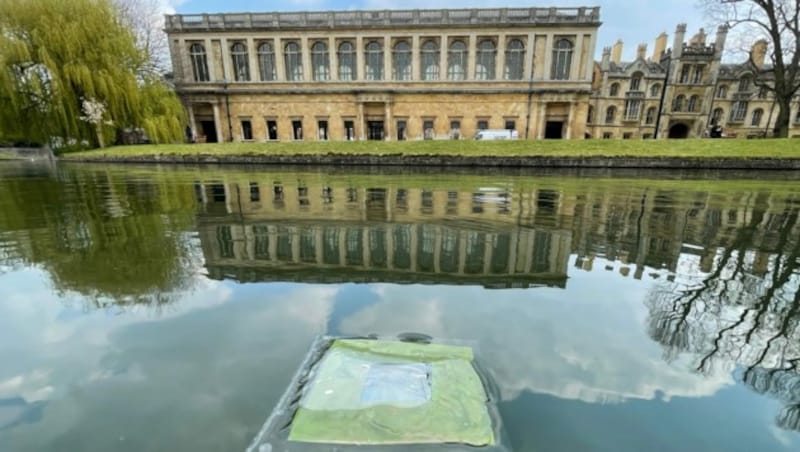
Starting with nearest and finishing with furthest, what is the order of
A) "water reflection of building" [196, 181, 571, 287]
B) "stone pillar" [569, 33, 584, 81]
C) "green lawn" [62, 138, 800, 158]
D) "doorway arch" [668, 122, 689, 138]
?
"water reflection of building" [196, 181, 571, 287]
"green lawn" [62, 138, 800, 158]
"stone pillar" [569, 33, 584, 81]
"doorway arch" [668, 122, 689, 138]

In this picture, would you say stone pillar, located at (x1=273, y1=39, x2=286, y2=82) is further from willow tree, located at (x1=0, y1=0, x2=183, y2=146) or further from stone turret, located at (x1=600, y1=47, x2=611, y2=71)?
stone turret, located at (x1=600, y1=47, x2=611, y2=71)

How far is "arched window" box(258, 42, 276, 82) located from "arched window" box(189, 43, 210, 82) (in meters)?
5.03

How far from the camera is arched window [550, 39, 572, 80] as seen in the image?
3331cm

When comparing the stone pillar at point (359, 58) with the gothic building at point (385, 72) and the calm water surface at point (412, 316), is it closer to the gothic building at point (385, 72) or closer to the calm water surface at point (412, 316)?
the gothic building at point (385, 72)

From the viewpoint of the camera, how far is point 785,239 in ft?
18.2

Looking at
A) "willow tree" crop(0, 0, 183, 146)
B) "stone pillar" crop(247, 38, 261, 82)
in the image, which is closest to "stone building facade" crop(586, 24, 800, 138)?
"stone pillar" crop(247, 38, 261, 82)

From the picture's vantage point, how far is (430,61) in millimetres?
35094

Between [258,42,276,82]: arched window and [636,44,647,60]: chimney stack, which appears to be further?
[636,44,647,60]: chimney stack

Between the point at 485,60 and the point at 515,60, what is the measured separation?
2.73m

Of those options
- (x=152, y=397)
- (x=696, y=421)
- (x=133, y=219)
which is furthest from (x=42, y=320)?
(x=696, y=421)

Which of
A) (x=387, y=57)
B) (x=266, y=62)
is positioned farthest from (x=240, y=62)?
(x=387, y=57)

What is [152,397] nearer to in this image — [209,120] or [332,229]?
[332,229]

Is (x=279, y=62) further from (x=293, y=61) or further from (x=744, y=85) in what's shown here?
(x=744, y=85)

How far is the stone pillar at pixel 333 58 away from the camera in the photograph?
34.5 metres
